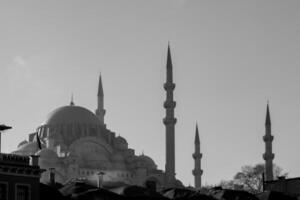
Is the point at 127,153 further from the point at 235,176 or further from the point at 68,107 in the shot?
the point at 235,176

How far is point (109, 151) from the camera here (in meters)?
129

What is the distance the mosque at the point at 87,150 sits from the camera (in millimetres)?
115038

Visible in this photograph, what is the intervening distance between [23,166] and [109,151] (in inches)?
3573

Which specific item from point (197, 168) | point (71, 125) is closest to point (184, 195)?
point (197, 168)

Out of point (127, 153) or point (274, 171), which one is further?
point (127, 153)

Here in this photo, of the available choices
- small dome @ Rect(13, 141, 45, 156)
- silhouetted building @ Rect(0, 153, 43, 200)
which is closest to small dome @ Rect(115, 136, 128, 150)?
small dome @ Rect(13, 141, 45, 156)

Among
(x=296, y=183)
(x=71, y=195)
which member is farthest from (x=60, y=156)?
(x=71, y=195)

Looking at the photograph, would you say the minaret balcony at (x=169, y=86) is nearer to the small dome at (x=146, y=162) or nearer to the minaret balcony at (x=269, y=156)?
the minaret balcony at (x=269, y=156)

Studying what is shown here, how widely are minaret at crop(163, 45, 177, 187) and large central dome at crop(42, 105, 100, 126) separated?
2607 cm

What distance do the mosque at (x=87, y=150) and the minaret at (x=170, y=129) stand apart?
392 centimetres

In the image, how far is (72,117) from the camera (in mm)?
130375

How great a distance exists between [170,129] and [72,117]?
2981cm

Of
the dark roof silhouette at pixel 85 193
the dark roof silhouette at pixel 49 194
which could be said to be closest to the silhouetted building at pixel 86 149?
the dark roof silhouette at pixel 85 193

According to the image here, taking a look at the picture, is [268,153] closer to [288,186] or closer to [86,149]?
[86,149]
